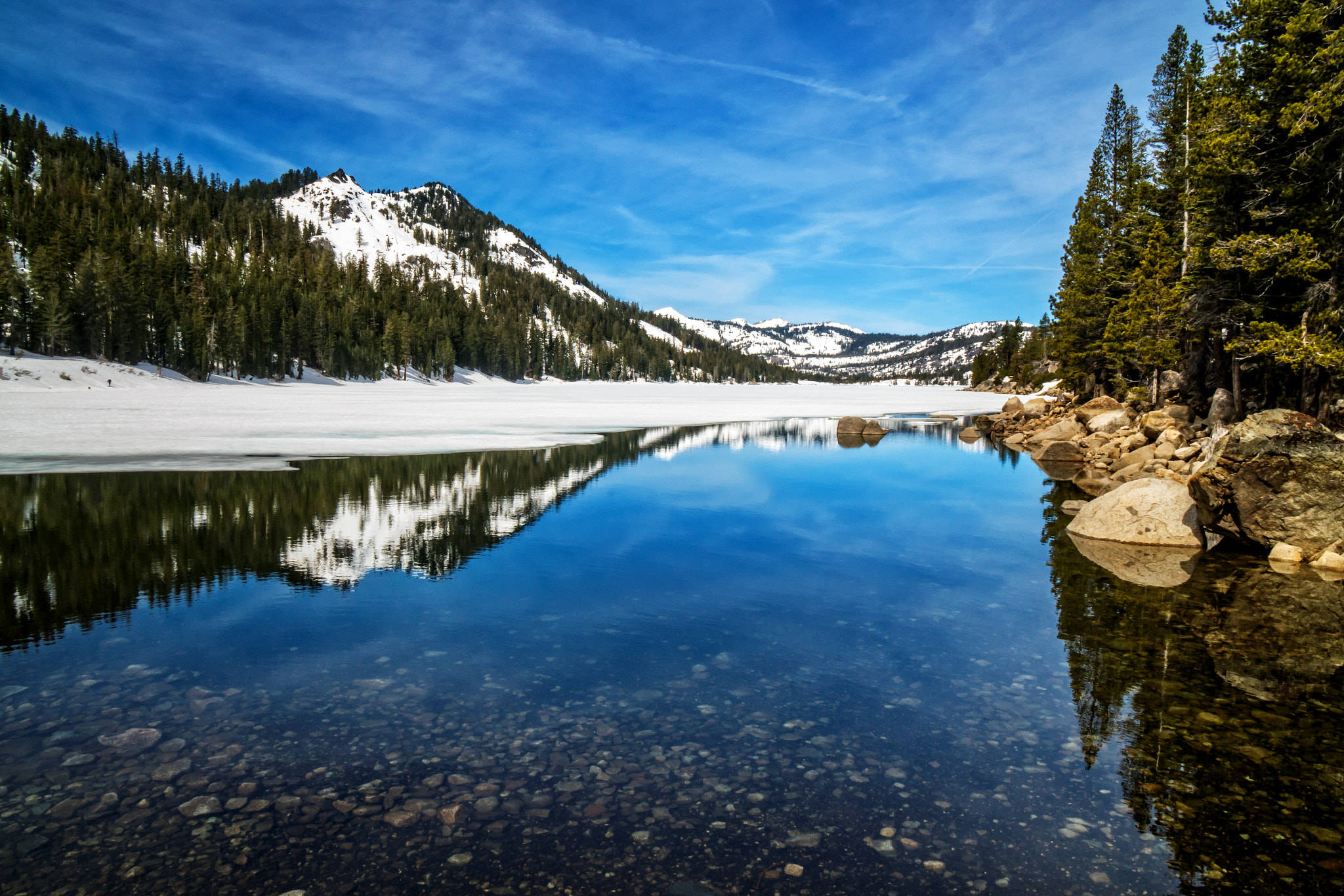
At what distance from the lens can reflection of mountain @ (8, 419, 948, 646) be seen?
9.91m

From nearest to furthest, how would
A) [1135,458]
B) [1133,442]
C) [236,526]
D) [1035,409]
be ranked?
[236,526] → [1135,458] → [1133,442] → [1035,409]

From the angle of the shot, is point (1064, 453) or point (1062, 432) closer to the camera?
point (1064, 453)

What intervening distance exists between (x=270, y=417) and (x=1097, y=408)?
44530 millimetres

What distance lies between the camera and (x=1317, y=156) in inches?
669

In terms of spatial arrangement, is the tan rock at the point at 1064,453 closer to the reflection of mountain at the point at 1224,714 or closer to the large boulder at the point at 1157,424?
the large boulder at the point at 1157,424

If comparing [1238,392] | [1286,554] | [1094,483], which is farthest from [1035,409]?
[1286,554]

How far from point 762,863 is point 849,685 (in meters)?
3.17

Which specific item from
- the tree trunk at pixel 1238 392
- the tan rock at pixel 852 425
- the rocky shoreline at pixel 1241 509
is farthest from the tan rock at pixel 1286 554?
the tan rock at pixel 852 425

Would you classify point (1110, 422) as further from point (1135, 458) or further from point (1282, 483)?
point (1282, 483)

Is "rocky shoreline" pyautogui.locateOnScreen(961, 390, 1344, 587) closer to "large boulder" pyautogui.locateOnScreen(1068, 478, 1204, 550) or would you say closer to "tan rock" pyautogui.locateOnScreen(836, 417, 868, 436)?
"large boulder" pyautogui.locateOnScreen(1068, 478, 1204, 550)

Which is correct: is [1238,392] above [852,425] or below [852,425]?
above

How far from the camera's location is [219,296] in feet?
271

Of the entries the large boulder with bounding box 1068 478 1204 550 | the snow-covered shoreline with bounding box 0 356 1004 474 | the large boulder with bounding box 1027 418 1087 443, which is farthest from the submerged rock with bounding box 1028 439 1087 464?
the snow-covered shoreline with bounding box 0 356 1004 474

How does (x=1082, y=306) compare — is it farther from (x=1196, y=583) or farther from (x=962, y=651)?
(x=962, y=651)
